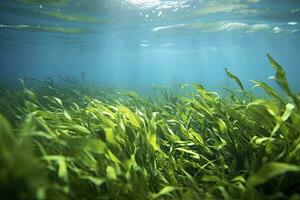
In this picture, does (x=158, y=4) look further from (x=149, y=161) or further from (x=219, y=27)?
(x=149, y=161)

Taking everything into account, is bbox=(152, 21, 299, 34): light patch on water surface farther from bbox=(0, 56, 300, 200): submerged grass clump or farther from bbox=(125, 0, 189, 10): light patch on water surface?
bbox=(0, 56, 300, 200): submerged grass clump

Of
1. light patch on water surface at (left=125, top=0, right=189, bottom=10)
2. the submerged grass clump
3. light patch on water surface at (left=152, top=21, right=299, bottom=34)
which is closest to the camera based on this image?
the submerged grass clump

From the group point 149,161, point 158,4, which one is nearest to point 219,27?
point 158,4

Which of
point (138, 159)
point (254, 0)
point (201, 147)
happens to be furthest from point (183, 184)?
point (254, 0)

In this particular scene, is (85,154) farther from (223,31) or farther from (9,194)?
(223,31)

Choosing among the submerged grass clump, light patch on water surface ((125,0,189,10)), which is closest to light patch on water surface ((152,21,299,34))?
light patch on water surface ((125,0,189,10))

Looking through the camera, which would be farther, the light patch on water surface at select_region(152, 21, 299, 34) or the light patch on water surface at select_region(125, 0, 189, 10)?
the light patch on water surface at select_region(152, 21, 299, 34)

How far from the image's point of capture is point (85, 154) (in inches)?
87.0

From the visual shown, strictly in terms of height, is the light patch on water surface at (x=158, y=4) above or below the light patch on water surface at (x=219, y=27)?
above

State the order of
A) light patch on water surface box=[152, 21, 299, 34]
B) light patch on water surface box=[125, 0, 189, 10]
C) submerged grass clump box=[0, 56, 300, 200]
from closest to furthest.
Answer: submerged grass clump box=[0, 56, 300, 200], light patch on water surface box=[125, 0, 189, 10], light patch on water surface box=[152, 21, 299, 34]

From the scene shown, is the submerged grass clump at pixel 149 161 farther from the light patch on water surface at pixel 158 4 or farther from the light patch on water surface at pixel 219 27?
the light patch on water surface at pixel 219 27

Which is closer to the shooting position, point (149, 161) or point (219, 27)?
point (149, 161)

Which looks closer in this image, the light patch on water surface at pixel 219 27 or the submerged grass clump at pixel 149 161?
the submerged grass clump at pixel 149 161

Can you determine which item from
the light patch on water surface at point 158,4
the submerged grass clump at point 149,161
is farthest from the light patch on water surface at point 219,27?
the submerged grass clump at point 149,161
